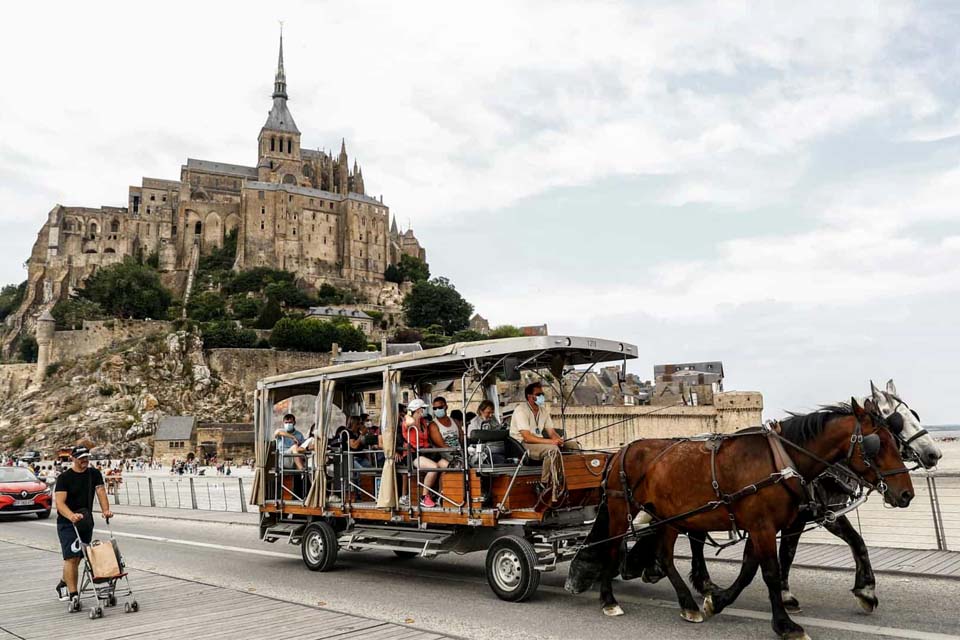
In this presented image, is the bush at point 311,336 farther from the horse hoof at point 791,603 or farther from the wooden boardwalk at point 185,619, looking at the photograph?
the horse hoof at point 791,603

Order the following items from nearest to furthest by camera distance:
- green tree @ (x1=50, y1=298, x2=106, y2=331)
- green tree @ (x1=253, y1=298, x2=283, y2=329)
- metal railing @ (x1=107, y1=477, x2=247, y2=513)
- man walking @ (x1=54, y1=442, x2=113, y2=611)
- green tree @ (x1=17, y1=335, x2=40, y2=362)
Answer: man walking @ (x1=54, y1=442, x2=113, y2=611), metal railing @ (x1=107, y1=477, x2=247, y2=513), green tree @ (x1=253, y1=298, x2=283, y2=329), green tree @ (x1=50, y1=298, x2=106, y2=331), green tree @ (x1=17, y1=335, x2=40, y2=362)

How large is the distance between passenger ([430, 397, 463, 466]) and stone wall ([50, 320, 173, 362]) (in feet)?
248

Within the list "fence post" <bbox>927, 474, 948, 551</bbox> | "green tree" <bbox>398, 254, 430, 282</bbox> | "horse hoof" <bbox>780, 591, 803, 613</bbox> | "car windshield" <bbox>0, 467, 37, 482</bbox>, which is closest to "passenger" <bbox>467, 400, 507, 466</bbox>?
"horse hoof" <bbox>780, 591, 803, 613</bbox>

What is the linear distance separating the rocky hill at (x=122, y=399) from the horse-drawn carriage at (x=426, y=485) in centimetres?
6021

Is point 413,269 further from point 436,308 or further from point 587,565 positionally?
point 587,565

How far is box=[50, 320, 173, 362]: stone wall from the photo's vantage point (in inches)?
3088

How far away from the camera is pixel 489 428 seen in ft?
28.7

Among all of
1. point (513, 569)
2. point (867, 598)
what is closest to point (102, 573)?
point (513, 569)

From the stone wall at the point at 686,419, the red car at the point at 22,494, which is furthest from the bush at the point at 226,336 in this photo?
the red car at the point at 22,494

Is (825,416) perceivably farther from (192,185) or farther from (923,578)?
(192,185)

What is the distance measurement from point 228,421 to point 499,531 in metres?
67.9

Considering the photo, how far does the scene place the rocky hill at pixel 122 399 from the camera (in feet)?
217

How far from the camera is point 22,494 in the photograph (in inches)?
778

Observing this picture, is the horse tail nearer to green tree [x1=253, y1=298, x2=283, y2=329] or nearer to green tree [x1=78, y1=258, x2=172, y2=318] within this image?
green tree [x1=253, y1=298, x2=283, y2=329]
